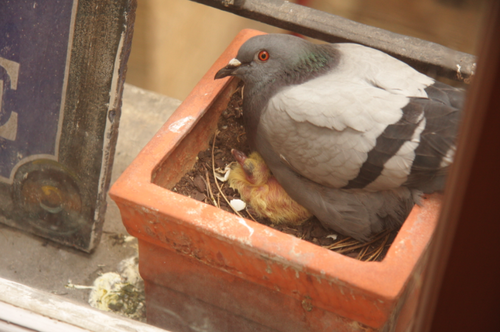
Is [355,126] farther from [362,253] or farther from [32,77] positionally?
[32,77]

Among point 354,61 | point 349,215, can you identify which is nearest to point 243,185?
point 349,215

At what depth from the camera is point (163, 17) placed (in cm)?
332

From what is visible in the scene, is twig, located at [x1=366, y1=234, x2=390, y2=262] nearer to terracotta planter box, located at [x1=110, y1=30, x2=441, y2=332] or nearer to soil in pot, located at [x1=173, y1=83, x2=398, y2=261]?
Result: soil in pot, located at [x1=173, y1=83, x2=398, y2=261]

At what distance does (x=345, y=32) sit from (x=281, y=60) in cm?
46

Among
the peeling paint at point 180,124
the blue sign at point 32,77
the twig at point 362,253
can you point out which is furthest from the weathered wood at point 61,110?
the twig at point 362,253

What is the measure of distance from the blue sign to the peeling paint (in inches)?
14.7

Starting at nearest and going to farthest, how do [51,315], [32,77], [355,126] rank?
1. [51,315]
2. [355,126]
3. [32,77]

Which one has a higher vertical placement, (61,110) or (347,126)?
(347,126)

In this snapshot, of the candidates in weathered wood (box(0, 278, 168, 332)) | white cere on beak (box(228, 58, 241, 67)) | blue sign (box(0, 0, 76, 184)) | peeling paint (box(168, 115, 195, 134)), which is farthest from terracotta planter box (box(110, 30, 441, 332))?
blue sign (box(0, 0, 76, 184))

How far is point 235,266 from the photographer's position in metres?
1.27

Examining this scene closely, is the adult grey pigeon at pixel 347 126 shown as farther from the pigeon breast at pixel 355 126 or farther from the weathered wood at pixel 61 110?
the weathered wood at pixel 61 110

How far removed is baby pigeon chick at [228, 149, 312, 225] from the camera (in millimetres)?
1512

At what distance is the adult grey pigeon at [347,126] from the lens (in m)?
1.27

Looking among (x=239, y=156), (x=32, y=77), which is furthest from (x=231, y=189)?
(x=32, y=77)
